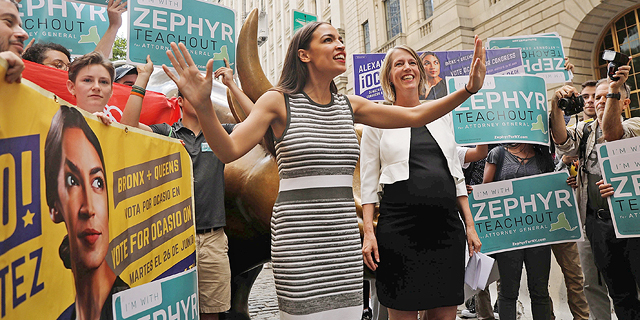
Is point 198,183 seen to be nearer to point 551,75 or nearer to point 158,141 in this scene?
point 158,141

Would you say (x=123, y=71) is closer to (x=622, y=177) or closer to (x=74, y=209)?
(x=74, y=209)

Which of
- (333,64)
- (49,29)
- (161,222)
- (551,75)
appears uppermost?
(49,29)

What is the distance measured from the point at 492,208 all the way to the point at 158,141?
277 cm

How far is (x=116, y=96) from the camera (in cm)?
364

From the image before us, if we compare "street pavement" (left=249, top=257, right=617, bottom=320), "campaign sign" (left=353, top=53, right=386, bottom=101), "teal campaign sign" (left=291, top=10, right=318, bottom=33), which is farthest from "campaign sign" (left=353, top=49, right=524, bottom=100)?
"teal campaign sign" (left=291, top=10, right=318, bottom=33)

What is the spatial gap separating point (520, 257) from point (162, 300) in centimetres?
274

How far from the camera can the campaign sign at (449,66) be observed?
17.0ft

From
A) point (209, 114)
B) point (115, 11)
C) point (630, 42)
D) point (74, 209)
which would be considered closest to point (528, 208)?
point (209, 114)

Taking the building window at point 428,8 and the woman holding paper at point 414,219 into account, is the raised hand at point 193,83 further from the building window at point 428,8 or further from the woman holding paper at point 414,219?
the building window at point 428,8

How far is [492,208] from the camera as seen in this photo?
3859 millimetres

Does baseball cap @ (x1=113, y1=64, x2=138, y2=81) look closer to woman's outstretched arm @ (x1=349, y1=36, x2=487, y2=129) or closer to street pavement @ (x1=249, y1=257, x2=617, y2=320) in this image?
woman's outstretched arm @ (x1=349, y1=36, x2=487, y2=129)

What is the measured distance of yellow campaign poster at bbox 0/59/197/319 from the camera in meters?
1.16

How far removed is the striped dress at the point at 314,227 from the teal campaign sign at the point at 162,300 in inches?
22.9

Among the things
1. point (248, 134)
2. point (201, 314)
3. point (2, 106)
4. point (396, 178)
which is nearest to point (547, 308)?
point (396, 178)
